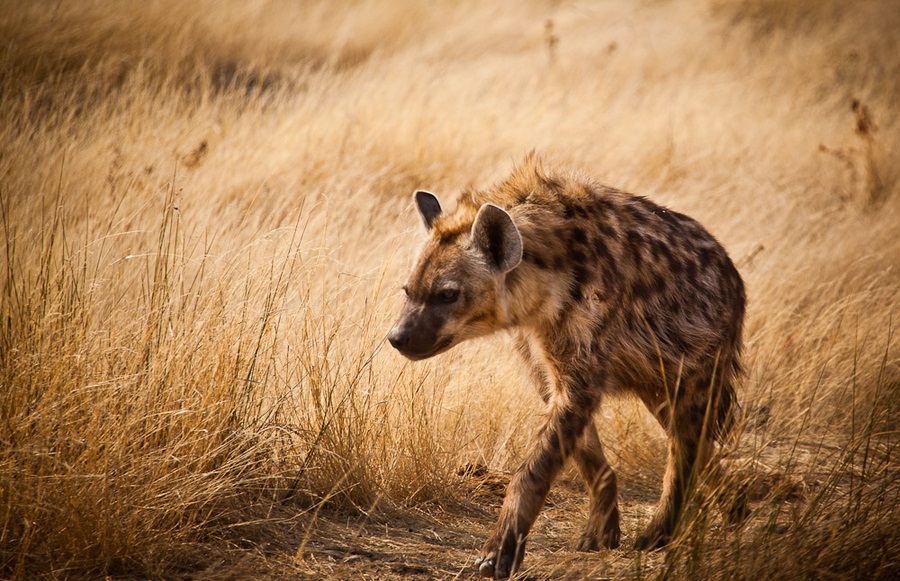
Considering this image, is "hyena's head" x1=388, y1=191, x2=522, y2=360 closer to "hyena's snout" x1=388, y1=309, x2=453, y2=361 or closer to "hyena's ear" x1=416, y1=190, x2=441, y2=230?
"hyena's snout" x1=388, y1=309, x2=453, y2=361

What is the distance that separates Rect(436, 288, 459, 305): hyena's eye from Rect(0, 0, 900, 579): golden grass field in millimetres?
439

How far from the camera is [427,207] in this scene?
12.1 feet

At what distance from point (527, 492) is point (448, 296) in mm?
804

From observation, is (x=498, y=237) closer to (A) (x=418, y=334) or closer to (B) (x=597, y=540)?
(A) (x=418, y=334)

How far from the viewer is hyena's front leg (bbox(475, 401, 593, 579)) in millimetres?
2916

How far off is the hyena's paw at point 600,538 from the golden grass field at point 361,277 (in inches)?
5.6

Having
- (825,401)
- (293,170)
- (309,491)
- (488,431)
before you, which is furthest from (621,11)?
(309,491)

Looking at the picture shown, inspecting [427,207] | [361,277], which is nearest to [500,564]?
[427,207]

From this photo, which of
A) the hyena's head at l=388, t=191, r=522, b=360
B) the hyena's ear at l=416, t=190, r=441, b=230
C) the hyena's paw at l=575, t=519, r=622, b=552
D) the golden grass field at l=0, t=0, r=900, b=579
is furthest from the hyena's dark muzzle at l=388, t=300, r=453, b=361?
the hyena's paw at l=575, t=519, r=622, b=552

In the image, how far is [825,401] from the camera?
4.97 m

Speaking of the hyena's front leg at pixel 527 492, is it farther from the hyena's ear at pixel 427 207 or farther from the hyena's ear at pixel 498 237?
the hyena's ear at pixel 427 207

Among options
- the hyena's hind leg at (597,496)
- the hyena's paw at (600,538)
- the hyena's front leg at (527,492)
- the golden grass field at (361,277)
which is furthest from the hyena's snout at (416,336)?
the hyena's paw at (600,538)

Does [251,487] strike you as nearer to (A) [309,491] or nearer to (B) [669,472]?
(A) [309,491]

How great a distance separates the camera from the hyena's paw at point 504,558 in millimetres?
2902
